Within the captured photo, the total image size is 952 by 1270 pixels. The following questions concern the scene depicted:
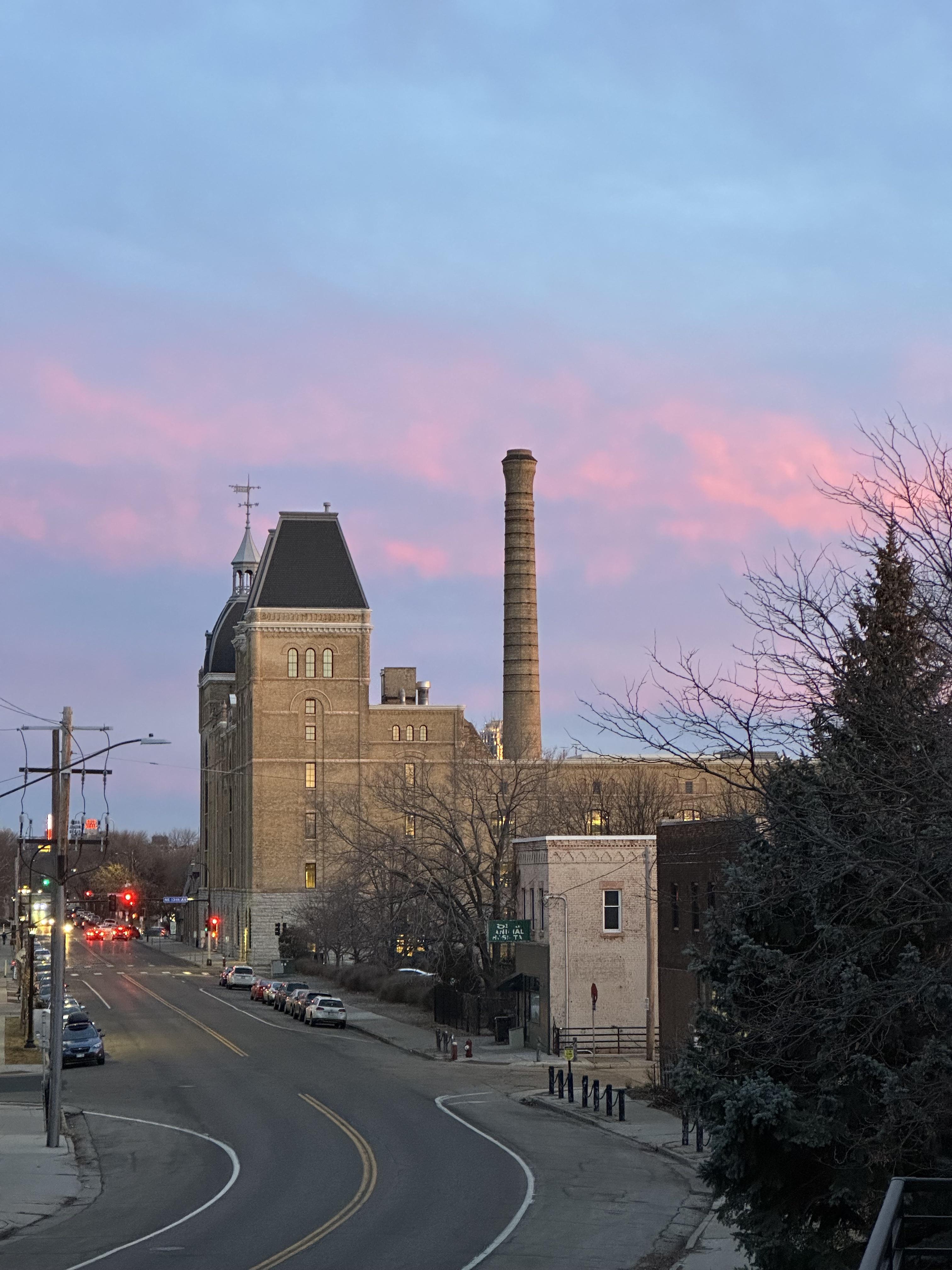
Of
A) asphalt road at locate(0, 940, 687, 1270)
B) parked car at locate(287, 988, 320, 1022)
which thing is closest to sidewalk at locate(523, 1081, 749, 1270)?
asphalt road at locate(0, 940, 687, 1270)

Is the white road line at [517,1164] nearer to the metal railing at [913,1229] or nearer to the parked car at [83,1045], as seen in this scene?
the metal railing at [913,1229]

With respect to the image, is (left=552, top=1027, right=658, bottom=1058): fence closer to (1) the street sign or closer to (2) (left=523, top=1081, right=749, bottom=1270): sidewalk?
(1) the street sign

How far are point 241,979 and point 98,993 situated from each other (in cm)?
917

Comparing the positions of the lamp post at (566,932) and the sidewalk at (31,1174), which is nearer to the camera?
the sidewalk at (31,1174)

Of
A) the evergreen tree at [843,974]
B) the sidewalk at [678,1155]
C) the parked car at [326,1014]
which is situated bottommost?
the parked car at [326,1014]

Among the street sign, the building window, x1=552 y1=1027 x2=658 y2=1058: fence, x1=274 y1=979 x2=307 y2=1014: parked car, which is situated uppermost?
the building window

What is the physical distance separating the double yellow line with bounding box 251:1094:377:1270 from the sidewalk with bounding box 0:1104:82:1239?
13.7 feet

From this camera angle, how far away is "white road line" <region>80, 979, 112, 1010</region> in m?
67.9

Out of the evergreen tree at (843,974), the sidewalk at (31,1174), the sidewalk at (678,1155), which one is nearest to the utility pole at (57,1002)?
the sidewalk at (31,1174)

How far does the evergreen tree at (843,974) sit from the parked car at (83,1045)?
29.8 metres

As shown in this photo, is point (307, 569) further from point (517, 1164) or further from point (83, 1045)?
point (517, 1164)

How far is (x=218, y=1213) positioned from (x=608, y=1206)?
5.60 m

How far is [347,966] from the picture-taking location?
88.4 meters

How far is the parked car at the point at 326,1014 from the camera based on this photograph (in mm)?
59219
